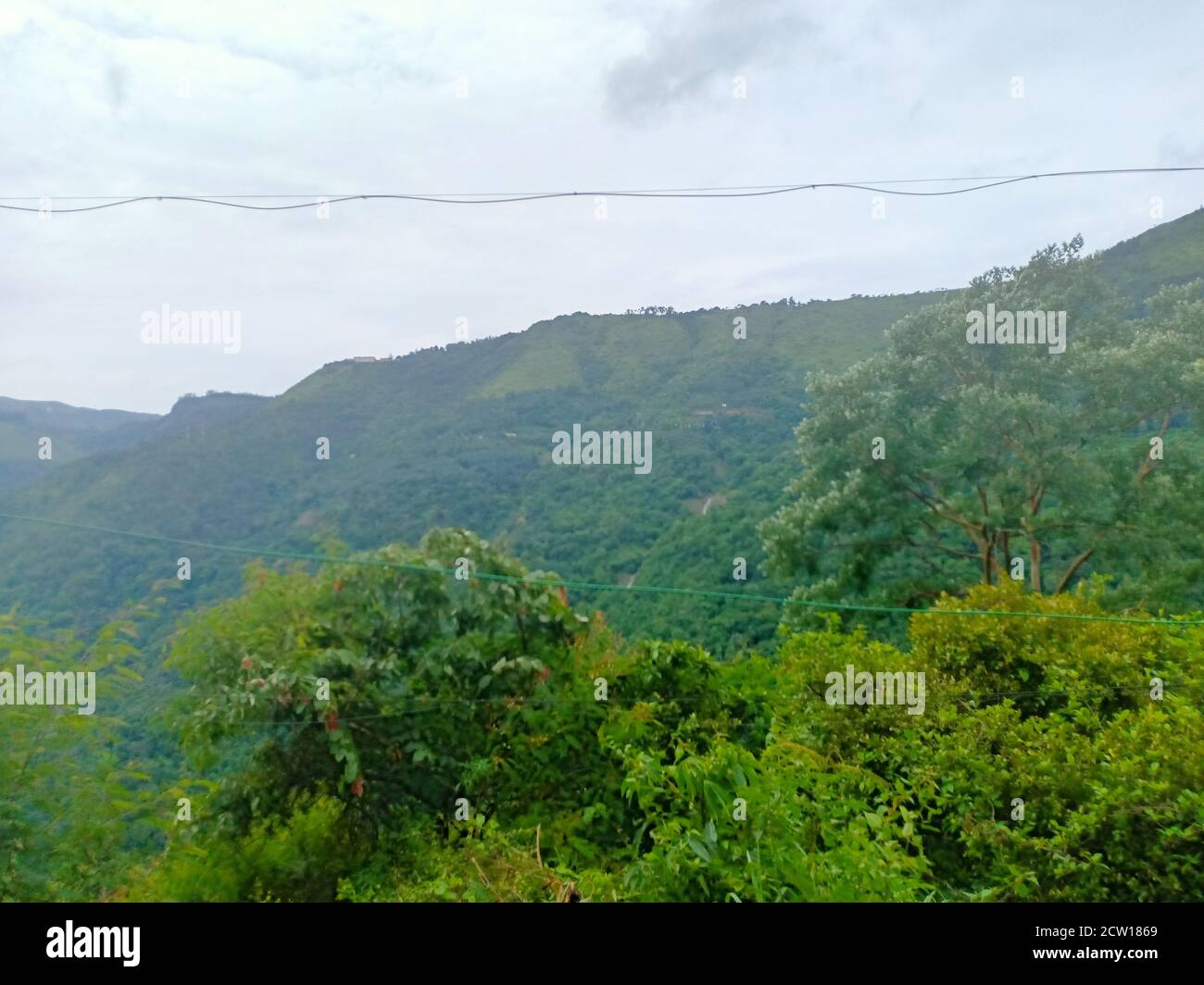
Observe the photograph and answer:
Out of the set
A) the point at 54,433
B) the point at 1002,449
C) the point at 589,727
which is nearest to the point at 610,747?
the point at 589,727

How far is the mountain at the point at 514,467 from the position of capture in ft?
22.4

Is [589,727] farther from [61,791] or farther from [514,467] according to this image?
[514,467]

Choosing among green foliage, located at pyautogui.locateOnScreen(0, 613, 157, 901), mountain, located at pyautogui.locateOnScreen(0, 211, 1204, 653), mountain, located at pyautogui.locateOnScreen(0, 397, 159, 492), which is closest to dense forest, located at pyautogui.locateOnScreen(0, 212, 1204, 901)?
green foliage, located at pyautogui.locateOnScreen(0, 613, 157, 901)

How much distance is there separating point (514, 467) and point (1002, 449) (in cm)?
629

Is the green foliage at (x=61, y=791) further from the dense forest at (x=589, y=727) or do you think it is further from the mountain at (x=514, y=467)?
the mountain at (x=514, y=467)

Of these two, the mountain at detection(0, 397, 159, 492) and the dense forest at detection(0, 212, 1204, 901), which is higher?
the mountain at detection(0, 397, 159, 492)

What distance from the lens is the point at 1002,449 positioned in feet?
28.6

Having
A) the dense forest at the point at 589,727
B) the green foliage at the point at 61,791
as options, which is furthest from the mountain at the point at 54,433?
the green foliage at the point at 61,791

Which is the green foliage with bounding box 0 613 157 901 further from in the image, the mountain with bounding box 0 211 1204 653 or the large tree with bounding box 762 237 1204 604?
the large tree with bounding box 762 237 1204 604

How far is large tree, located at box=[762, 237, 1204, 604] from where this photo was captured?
836cm

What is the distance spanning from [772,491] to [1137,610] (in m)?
5.60

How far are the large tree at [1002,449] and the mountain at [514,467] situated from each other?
881 millimetres

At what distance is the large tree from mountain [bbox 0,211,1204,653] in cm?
88

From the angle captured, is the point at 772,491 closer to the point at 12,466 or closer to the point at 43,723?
the point at 43,723
